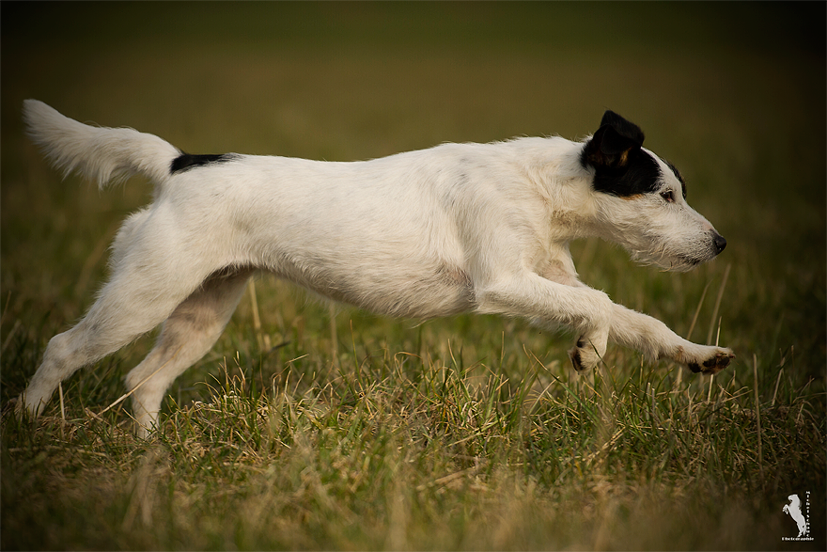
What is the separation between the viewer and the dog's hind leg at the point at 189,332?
391 cm

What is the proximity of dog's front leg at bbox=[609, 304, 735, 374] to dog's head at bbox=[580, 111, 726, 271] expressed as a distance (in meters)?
0.40

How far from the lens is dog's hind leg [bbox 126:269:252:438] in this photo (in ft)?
12.8

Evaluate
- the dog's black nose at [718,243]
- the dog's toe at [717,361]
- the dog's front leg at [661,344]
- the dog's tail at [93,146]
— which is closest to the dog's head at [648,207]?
the dog's black nose at [718,243]

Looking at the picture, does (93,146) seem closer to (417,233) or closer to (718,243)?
(417,233)

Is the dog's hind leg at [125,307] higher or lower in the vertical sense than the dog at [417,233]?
lower

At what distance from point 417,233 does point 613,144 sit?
104cm

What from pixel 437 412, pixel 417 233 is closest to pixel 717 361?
pixel 437 412

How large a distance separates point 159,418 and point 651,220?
2.84m

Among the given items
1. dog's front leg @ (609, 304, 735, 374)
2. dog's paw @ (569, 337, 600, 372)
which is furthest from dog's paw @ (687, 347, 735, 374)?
dog's paw @ (569, 337, 600, 372)

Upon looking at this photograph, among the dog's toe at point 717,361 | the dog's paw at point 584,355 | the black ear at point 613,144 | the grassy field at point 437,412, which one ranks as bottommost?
the grassy field at point 437,412

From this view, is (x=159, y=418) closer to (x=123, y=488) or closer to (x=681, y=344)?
(x=123, y=488)

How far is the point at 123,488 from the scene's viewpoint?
300 centimetres

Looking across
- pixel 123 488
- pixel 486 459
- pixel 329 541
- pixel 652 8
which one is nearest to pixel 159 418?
pixel 123 488

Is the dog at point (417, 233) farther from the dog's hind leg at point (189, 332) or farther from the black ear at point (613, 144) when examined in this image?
the dog's hind leg at point (189, 332)
